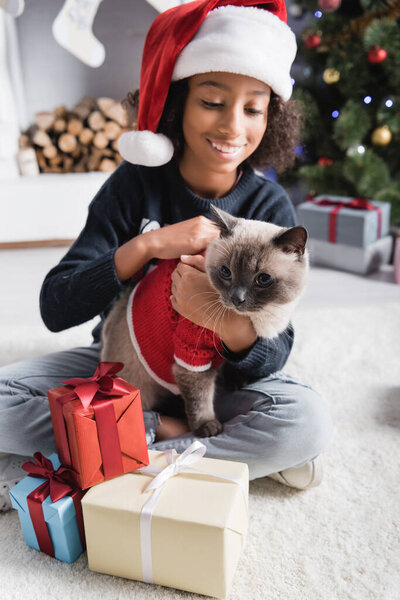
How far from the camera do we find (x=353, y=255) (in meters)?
2.48

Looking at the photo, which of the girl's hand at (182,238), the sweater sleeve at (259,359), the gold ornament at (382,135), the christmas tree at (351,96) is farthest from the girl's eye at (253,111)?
the gold ornament at (382,135)

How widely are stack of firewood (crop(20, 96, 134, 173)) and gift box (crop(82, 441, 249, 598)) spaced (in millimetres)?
2527

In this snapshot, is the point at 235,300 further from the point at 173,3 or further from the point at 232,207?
the point at 173,3

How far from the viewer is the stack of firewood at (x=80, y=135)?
3008 millimetres

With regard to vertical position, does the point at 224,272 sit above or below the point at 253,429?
above

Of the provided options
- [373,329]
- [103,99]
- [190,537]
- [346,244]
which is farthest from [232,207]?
[103,99]

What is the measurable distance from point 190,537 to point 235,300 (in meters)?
0.41

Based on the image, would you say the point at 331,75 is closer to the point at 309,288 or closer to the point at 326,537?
the point at 309,288

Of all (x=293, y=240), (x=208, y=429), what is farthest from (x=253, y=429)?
(x=293, y=240)

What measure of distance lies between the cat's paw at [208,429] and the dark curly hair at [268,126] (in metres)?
0.66

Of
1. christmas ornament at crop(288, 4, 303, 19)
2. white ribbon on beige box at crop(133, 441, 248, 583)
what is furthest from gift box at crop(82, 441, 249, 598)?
christmas ornament at crop(288, 4, 303, 19)

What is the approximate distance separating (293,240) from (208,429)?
0.46m

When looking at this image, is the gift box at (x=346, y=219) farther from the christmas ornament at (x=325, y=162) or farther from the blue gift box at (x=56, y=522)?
the blue gift box at (x=56, y=522)

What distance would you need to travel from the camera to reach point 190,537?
812 millimetres
